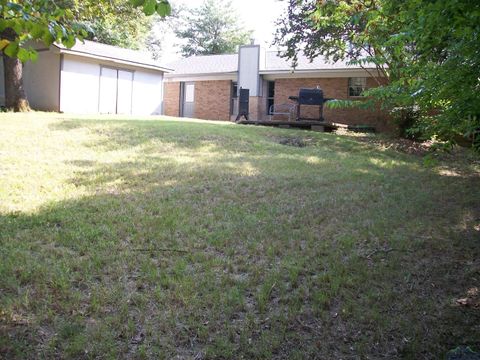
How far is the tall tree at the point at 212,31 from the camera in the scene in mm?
45250

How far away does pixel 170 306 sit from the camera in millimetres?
3996

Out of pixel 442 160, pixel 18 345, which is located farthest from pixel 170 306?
pixel 442 160

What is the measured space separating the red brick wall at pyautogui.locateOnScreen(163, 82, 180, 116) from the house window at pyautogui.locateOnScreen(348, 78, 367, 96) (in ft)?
34.0

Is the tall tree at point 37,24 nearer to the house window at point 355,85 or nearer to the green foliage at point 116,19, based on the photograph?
the green foliage at point 116,19

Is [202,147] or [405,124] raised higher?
[405,124]

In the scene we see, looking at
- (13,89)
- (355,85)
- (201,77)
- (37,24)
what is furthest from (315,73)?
(37,24)

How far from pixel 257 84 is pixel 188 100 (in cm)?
504

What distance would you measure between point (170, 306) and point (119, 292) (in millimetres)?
494

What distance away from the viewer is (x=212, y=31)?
46.1 meters

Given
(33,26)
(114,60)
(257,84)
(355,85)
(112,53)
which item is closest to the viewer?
(33,26)

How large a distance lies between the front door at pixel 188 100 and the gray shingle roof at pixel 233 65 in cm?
83

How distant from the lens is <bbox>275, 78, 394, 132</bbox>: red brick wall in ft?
65.5

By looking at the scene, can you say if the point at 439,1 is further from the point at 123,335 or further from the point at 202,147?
the point at 202,147

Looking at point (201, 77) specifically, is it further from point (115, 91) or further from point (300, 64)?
point (115, 91)
